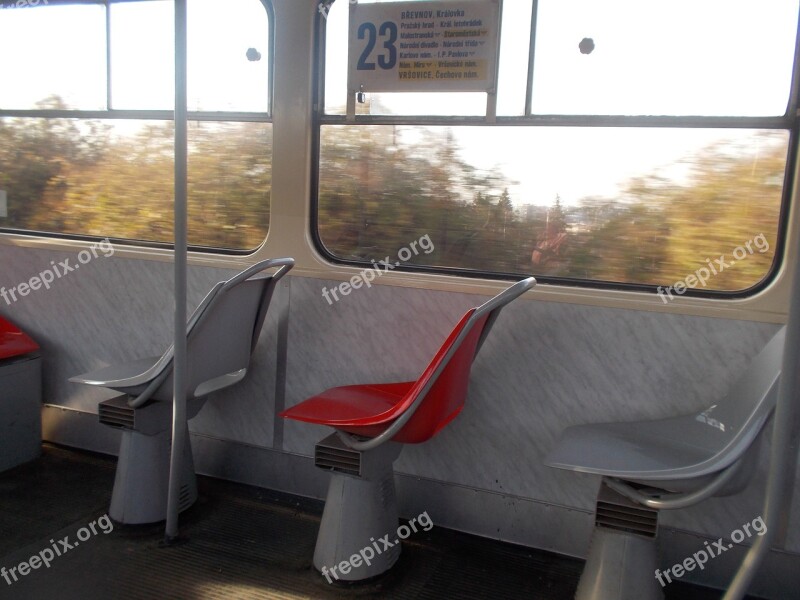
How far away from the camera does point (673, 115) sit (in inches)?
97.7

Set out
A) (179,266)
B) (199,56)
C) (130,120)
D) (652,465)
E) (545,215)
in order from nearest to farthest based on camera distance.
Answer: (652,465), (179,266), (545,215), (199,56), (130,120)

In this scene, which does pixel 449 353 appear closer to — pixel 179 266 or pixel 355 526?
pixel 355 526

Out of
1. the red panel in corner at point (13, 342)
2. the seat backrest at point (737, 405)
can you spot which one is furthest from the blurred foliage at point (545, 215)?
the red panel in corner at point (13, 342)

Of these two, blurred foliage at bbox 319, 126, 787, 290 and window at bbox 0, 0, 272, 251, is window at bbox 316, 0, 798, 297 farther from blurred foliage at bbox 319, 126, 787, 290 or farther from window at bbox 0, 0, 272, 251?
window at bbox 0, 0, 272, 251

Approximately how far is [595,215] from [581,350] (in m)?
0.51

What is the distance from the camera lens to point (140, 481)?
2.84m

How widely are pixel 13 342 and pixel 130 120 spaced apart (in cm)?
124

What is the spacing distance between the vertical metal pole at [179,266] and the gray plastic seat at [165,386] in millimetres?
78

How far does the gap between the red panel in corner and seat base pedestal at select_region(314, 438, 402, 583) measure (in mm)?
1869

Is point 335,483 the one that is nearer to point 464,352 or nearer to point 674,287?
point 464,352

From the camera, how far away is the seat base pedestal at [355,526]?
2.51 metres

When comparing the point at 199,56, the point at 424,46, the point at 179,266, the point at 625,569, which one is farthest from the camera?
the point at 199,56

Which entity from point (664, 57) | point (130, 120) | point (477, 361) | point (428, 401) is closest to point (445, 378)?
point (428, 401)

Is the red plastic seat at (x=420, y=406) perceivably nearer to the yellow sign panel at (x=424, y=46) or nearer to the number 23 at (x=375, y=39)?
the yellow sign panel at (x=424, y=46)
